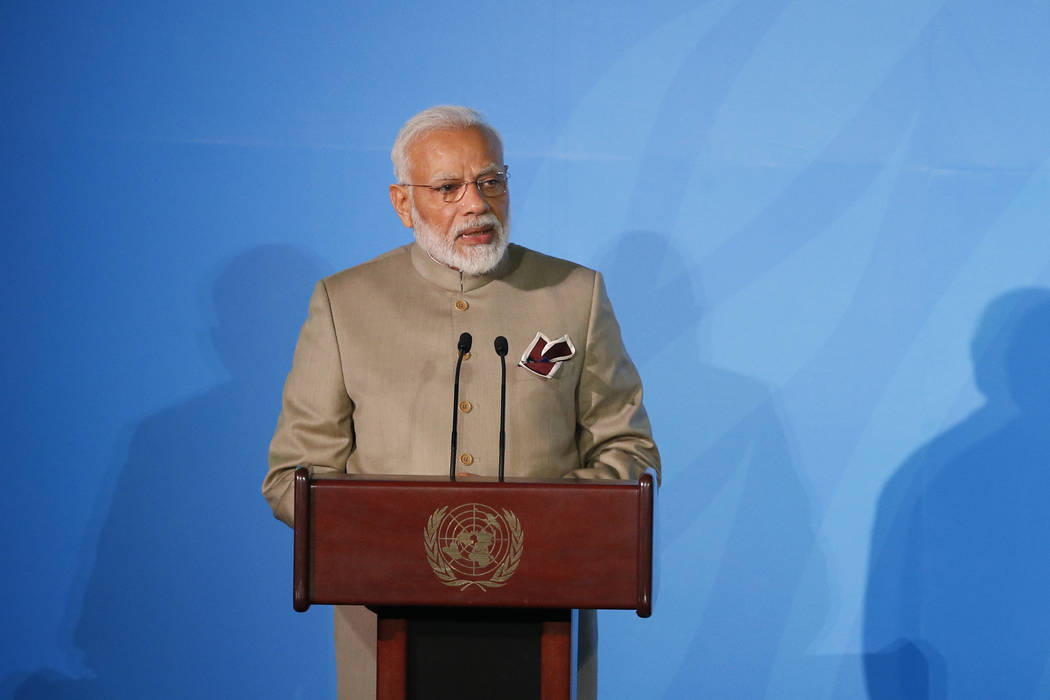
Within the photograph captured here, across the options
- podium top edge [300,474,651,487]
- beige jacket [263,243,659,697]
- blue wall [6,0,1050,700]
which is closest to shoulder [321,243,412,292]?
beige jacket [263,243,659,697]

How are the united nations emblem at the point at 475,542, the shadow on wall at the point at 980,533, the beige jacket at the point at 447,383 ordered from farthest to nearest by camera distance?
the shadow on wall at the point at 980,533, the beige jacket at the point at 447,383, the united nations emblem at the point at 475,542

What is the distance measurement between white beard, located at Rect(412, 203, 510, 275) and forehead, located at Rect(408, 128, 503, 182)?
0.09 meters

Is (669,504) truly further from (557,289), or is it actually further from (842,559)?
(557,289)

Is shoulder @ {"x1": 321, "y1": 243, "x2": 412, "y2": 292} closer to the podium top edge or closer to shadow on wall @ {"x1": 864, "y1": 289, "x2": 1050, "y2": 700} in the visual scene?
the podium top edge

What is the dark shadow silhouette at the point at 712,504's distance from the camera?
3031 mm

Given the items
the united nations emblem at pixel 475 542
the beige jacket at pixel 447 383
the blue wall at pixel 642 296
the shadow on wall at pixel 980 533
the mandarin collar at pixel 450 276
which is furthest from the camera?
the shadow on wall at pixel 980 533

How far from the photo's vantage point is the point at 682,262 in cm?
303

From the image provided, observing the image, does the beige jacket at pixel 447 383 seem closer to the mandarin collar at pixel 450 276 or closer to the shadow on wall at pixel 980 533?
the mandarin collar at pixel 450 276

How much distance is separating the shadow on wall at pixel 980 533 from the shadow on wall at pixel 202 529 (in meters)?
1.75

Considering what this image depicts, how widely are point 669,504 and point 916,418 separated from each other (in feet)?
2.46

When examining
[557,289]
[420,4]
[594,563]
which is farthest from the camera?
[420,4]

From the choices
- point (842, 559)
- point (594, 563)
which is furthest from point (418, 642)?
point (842, 559)

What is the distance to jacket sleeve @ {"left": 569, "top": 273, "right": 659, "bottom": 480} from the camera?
2.05m

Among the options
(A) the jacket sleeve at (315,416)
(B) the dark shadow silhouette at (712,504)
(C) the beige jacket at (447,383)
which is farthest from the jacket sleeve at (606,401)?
(B) the dark shadow silhouette at (712,504)
